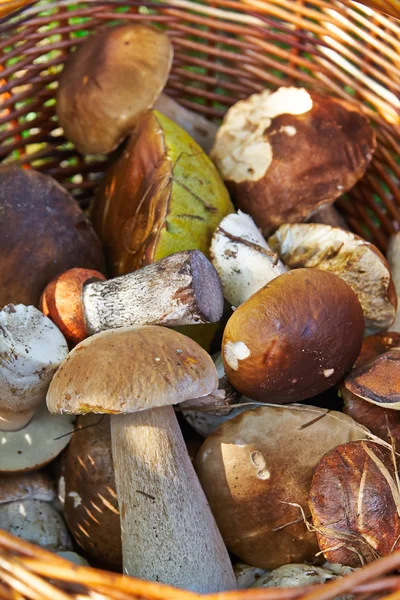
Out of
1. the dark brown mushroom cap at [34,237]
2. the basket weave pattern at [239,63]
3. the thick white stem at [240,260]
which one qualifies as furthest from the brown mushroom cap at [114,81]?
the thick white stem at [240,260]

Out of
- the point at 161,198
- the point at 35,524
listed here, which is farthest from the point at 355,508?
the point at 161,198

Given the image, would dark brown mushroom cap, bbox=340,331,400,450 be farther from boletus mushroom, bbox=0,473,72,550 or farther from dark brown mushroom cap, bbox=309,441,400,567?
boletus mushroom, bbox=0,473,72,550

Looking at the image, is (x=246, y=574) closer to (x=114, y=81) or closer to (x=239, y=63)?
(x=114, y=81)

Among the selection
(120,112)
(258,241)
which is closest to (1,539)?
(258,241)

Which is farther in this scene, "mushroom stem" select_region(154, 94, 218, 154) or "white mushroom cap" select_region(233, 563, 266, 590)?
"mushroom stem" select_region(154, 94, 218, 154)

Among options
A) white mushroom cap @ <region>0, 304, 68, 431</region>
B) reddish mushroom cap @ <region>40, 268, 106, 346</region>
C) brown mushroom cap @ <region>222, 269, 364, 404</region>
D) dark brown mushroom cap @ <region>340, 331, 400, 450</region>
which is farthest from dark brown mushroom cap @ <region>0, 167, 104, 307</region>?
dark brown mushroom cap @ <region>340, 331, 400, 450</region>
